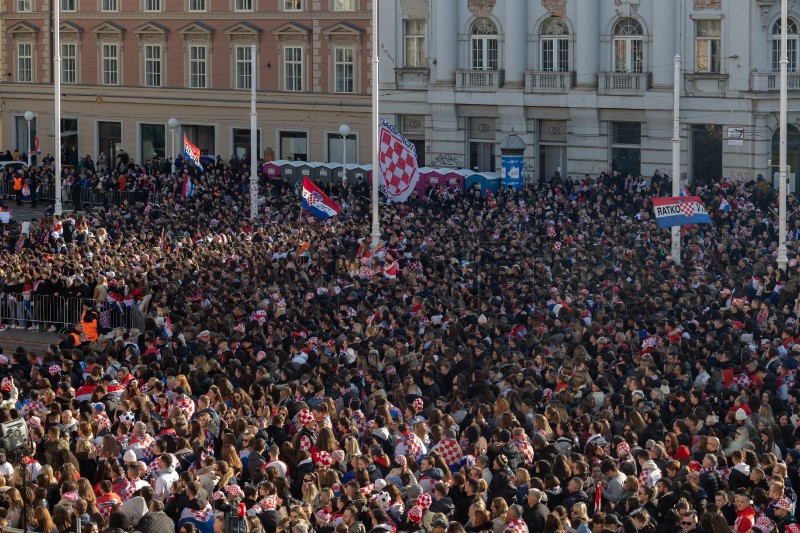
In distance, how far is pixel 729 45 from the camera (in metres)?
55.4

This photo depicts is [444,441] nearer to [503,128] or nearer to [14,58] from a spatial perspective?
[503,128]

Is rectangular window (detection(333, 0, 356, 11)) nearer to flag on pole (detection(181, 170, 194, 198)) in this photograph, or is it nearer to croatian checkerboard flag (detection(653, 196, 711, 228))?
flag on pole (detection(181, 170, 194, 198))

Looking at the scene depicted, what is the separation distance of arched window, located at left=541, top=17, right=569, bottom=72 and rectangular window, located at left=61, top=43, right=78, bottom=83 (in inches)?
903

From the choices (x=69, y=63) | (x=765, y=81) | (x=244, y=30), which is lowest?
(x=765, y=81)

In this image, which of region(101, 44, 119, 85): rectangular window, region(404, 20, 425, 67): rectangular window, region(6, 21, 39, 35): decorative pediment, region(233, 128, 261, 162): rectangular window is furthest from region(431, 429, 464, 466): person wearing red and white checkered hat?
region(6, 21, 39, 35): decorative pediment

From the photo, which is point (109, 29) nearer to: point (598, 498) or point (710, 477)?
point (598, 498)

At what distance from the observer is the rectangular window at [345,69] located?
6512 centimetres

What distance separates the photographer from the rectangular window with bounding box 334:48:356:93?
65125mm

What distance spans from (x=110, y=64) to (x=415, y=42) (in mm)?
15865

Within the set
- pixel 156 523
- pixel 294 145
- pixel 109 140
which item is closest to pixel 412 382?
pixel 156 523

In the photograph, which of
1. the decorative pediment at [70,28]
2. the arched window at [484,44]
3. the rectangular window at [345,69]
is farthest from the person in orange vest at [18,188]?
the arched window at [484,44]

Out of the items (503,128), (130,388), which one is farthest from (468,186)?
(130,388)

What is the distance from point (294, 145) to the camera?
66.6 metres

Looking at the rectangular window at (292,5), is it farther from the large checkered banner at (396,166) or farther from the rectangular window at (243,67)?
the large checkered banner at (396,166)
